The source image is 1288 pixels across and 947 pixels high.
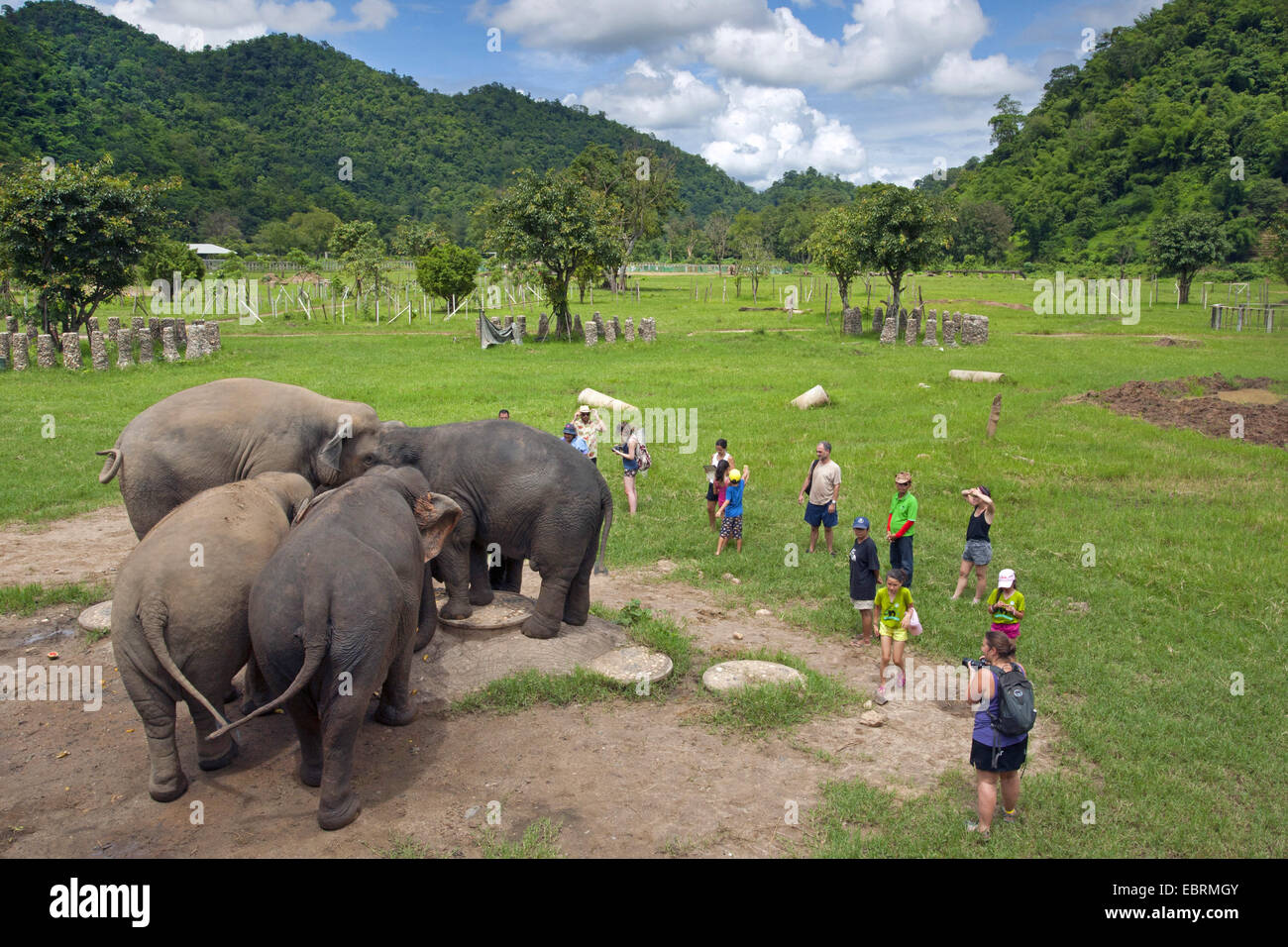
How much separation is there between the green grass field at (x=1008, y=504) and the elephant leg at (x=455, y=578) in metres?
3.61

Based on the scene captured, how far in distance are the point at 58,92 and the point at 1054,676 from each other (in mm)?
92496

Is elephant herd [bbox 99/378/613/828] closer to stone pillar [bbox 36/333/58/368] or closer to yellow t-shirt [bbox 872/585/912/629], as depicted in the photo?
yellow t-shirt [bbox 872/585/912/629]

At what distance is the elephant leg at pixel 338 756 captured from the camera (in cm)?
554

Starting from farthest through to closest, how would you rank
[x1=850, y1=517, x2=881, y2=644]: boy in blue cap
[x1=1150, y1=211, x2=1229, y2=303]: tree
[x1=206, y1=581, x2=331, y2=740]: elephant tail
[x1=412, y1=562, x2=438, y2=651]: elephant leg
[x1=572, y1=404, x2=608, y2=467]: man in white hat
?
[x1=1150, y1=211, x2=1229, y2=303]: tree < [x1=572, y1=404, x2=608, y2=467]: man in white hat < [x1=850, y1=517, x2=881, y2=644]: boy in blue cap < [x1=412, y1=562, x2=438, y2=651]: elephant leg < [x1=206, y1=581, x2=331, y2=740]: elephant tail

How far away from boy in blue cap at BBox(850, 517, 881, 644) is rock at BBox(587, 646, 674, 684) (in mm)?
2434

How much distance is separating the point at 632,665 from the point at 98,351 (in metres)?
23.6

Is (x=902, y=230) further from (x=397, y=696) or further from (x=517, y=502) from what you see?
(x=397, y=696)

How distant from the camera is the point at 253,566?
6.04 metres

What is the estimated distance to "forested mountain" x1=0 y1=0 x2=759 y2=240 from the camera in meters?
74.1

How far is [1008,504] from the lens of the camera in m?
13.8

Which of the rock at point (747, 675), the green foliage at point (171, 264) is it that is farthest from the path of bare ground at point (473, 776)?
the green foliage at point (171, 264)

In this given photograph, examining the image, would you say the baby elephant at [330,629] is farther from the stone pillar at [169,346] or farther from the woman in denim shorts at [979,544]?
the stone pillar at [169,346]

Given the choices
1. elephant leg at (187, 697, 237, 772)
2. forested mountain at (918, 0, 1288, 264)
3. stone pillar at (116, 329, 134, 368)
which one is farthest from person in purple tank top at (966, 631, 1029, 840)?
forested mountain at (918, 0, 1288, 264)

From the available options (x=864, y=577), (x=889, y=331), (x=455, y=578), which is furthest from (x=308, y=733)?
(x=889, y=331)
